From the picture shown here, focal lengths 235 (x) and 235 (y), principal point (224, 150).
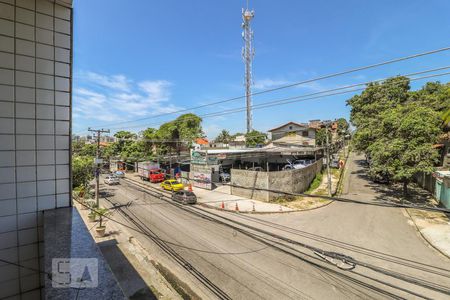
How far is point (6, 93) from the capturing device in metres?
3.24

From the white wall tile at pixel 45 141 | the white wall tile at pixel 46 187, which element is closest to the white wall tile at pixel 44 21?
the white wall tile at pixel 45 141

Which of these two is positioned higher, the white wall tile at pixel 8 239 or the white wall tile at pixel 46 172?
the white wall tile at pixel 46 172

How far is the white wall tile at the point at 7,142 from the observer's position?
3.19 meters

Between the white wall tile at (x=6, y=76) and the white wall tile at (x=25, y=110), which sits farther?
the white wall tile at (x=25, y=110)

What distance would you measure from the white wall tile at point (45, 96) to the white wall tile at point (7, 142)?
0.63 metres

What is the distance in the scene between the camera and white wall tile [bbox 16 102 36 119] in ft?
10.9

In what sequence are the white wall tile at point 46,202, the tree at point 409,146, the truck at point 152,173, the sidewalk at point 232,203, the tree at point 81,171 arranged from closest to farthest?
the white wall tile at point 46,202
the tree at point 409,146
the sidewalk at point 232,203
the tree at point 81,171
the truck at point 152,173

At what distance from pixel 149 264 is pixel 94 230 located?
6349 mm

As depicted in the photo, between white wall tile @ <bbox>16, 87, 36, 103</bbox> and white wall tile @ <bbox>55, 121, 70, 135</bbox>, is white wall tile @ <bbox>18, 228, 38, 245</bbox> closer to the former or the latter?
white wall tile @ <bbox>55, 121, 70, 135</bbox>

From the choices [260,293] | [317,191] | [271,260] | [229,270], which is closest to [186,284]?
[229,270]

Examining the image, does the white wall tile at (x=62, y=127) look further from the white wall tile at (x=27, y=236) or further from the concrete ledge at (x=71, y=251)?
the white wall tile at (x=27, y=236)

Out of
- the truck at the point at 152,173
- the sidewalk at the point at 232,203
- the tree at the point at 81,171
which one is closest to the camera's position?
the sidewalk at the point at 232,203

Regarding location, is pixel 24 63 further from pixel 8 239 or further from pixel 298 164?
pixel 298 164

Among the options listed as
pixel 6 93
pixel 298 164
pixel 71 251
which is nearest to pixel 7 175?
pixel 6 93
